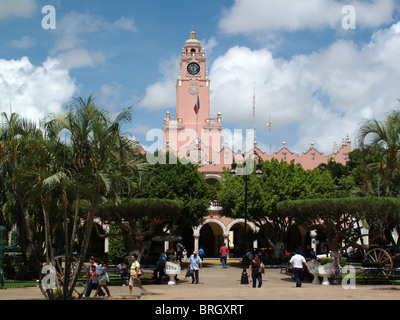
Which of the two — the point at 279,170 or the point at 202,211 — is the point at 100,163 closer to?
the point at 202,211

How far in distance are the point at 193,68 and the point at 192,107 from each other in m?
4.74

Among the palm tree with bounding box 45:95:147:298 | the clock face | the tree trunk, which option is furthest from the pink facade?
the palm tree with bounding box 45:95:147:298

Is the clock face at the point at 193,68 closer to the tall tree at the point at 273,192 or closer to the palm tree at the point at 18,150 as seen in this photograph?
the tall tree at the point at 273,192

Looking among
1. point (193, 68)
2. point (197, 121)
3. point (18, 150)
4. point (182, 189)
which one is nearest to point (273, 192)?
point (182, 189)

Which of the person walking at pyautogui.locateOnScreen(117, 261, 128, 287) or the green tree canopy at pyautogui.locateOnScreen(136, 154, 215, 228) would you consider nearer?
the person walking at pyautogui.locateOnScreen(117, 261, 128, 287)

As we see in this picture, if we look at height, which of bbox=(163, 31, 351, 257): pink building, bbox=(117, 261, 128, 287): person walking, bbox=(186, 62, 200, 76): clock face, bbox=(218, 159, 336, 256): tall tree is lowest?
bbox=(117, 261, 128, 287): person walking

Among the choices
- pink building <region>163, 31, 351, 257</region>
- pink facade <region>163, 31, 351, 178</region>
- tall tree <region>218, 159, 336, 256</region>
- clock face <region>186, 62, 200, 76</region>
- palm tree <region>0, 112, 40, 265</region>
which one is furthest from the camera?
clock face <region>186, 62, 200, 76</region>

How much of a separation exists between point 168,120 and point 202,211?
869 inches

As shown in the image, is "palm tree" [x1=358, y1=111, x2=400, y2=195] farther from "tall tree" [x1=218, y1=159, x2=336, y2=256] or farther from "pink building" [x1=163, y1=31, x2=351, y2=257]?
"pink building" [x1=163, y1=31, x2=351, y2=257]

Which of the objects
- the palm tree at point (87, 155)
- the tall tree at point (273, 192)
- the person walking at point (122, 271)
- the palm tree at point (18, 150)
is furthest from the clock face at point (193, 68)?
the palm tree at point (87, 155)

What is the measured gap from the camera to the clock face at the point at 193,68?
54.5 meters

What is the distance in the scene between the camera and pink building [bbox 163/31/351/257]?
146 feet

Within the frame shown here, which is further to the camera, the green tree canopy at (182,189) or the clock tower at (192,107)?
the clock tower at (192,107)

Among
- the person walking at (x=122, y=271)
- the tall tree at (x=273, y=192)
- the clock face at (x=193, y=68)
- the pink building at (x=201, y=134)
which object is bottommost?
the person walking at (x=122, y=271)
